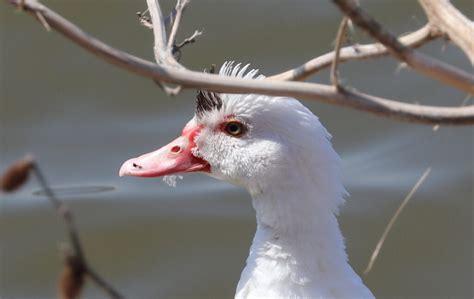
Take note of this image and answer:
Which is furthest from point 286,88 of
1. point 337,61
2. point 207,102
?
point 207,102

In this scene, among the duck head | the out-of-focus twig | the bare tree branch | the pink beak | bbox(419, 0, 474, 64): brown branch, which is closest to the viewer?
the out-of-focus twig

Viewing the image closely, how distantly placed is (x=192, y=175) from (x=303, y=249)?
3.53 metres

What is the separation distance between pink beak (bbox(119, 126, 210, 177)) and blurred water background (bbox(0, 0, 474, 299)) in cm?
229

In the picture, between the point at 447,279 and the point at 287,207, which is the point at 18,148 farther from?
the point at 287,207

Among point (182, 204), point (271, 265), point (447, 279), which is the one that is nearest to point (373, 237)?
point (447, 279)

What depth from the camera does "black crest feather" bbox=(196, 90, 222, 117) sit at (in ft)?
14.4

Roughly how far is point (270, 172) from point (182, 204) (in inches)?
126

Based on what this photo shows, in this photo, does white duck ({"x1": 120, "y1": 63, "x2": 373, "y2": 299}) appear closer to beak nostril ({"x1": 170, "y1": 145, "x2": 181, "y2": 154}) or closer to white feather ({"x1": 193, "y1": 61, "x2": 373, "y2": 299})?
white feather ({"x1": 193, "y1": 61, "x2": 373, "y2": 299})

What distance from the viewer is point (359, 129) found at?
7926 millimetres

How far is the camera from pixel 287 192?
14.1 feet

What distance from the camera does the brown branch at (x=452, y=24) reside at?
8.43ft

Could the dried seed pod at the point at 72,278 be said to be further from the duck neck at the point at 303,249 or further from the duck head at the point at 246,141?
Result: the duck neck at the point at 303,249

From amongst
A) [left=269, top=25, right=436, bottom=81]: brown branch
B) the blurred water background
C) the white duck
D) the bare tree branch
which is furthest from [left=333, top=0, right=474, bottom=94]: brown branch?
the blurred water background

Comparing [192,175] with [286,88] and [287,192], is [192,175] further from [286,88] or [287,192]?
[286,88]
